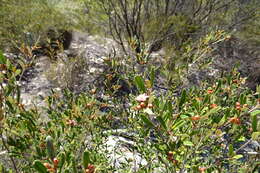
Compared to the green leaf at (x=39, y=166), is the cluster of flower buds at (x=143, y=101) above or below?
above

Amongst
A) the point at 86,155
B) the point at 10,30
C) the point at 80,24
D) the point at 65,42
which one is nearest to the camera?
the point at 86,155

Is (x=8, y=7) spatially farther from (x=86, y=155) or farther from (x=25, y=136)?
(x=86, y=155)

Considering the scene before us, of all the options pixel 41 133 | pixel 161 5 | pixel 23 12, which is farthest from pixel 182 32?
pixel 41 133

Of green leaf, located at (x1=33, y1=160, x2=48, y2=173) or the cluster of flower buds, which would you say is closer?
green leaf, located at (x1=33, y1=160, x2=48, y2=173)

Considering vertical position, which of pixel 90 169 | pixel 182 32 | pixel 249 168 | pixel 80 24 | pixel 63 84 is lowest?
pixel 249 168

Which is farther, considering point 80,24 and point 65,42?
point 65,42

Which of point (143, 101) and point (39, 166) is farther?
point (143, 101)

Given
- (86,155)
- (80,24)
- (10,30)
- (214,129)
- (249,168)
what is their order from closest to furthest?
1. (86,155)
2. (214,129)
3. (249,168)
4. (10,30)
5. (80,24)

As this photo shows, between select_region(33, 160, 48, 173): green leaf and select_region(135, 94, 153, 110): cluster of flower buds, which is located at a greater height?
select_region(135, 94, 153, 110): cluster of flower buds

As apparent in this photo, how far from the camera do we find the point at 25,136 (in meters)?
1.29

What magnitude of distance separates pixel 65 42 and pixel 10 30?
Answer: 1.88 metres

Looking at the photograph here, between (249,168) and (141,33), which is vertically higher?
(141,33)

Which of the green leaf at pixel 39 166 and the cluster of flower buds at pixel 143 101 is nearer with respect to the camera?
the green leaf at pixel 39 166

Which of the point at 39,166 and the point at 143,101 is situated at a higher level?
the point at 143,101
